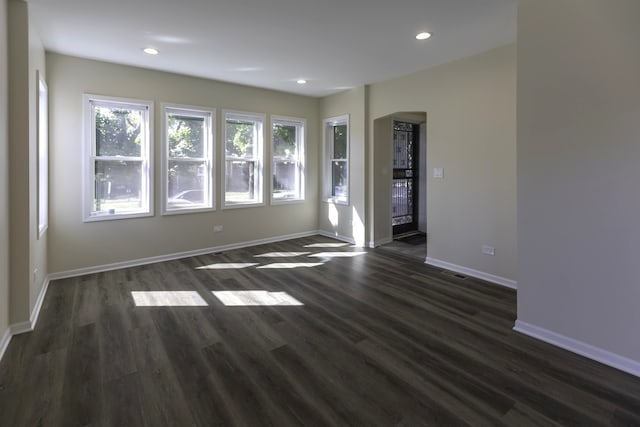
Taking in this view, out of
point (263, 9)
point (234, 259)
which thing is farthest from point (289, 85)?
point (234, 259)

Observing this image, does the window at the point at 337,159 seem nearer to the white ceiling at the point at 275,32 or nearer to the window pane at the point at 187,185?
the white ceiling at the point at 275,32

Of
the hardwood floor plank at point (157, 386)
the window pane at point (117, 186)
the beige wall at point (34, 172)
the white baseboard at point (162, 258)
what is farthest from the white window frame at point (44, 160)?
the hardwood floor plank at point (157, 386)

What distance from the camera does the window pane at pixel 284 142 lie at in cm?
602

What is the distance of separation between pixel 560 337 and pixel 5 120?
15.2ft

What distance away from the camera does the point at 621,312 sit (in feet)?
7.16

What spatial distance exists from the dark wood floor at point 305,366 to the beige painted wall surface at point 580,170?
356 mm

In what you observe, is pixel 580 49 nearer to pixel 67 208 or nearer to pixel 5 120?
pixel 5 120

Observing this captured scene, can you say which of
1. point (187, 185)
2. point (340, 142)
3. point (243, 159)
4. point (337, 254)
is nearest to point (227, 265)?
point (187, 185)

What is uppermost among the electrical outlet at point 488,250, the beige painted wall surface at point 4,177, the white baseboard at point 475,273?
the beige painted wall surface at point 4,177

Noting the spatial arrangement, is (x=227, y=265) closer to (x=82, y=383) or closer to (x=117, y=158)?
(x=117, y=158)

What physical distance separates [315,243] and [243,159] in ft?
6.45

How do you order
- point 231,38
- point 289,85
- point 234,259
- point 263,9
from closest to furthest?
point 263,9 → point 231,38 → point 234,259 → point 289,85

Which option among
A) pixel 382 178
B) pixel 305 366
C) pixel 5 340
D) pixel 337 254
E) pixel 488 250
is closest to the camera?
pixel 305 366

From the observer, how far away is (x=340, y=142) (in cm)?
622
